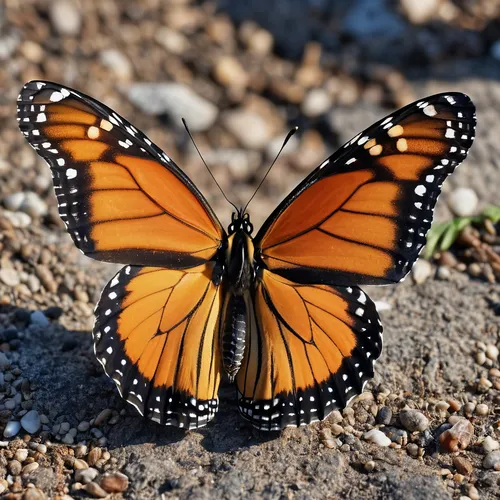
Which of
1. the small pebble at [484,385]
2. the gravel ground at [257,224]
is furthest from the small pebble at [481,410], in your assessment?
the small pebble at [484,385]

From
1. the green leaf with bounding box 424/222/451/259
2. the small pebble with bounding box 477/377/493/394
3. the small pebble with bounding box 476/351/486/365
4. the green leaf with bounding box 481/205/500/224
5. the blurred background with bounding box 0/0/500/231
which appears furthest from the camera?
the blurred background with bounding box 0/0/500/231

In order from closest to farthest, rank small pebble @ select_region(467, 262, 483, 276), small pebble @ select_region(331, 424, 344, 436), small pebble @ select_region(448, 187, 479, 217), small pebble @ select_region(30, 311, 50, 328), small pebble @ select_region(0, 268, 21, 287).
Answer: small pebble @ select_region(331, 424, 344, 436) < small pebble @ select_region(30, 311, 50, 328) < small pebble @ select_region(0, 268, 21, 287) < small pebble @ select_region(467, 262, 483, 276) < small pebble @ select_region(448, 187, 479, 217)

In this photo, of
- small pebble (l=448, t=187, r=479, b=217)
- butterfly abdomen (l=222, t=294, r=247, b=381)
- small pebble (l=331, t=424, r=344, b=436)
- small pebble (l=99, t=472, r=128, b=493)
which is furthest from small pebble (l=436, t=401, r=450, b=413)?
small pebble (l=448, t=187, r=479, b=217)

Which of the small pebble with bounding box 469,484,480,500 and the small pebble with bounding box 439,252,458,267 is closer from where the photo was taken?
the small pebble with bounding box 469,484,480,500

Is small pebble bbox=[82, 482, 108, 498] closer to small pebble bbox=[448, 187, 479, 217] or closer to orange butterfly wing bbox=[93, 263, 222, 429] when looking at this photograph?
orange butterfly wing bbox=[93, 263, 222, 429]

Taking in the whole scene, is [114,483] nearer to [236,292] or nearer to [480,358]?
[236,292]

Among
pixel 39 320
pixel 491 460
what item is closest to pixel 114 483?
pixel 39 320

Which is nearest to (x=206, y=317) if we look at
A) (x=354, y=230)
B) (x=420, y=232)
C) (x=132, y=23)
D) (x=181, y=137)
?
(x=354, y=230)
